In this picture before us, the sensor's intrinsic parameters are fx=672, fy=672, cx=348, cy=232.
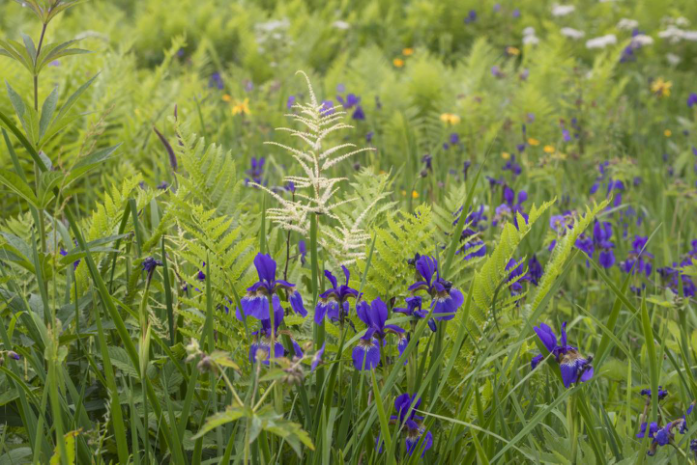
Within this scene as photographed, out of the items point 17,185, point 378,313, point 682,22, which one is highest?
point 17,185

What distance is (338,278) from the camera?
1609 mm

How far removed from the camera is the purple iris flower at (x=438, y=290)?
4.16ft

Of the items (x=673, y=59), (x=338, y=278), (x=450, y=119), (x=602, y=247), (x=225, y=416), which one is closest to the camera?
(x=225, y=416)

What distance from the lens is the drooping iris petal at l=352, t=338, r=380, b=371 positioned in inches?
48.2

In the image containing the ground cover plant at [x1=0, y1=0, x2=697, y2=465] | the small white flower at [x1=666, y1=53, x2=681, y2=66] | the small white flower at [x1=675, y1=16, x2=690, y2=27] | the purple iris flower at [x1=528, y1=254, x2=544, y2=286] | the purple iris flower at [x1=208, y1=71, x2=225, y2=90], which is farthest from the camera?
the small white flower at [x1=675, y1=16, x2=690, y2=27]

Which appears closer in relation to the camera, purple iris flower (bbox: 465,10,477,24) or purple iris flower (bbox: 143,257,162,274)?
purple iris flower (bbox: 143,257,162,274)

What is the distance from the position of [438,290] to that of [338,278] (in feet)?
1.26

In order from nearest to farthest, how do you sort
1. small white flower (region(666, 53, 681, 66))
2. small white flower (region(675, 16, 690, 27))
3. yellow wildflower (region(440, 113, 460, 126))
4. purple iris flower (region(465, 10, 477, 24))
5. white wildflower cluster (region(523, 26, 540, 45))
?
yellow wildflower (region(440, 113, 460, 126)) → small white flower (region(666, 53, 681, 66)) → white wildflower cluster (region(523, 26, 540, 45)) → small white flower (region(675, 16, 690, 27)) → purple iris flower (region(465, 10, 477, 24))

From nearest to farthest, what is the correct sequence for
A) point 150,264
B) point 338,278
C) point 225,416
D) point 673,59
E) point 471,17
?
point 225,416
point 150,264
point 338,278
point 673,59
point 471,17

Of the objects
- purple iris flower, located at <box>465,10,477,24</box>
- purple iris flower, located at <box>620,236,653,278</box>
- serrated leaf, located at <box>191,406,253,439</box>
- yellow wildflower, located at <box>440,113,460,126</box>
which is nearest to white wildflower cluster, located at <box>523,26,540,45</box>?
purple iris flower, located at <box>465,10,477,24</box>

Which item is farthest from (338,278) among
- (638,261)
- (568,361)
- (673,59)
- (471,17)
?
(471,17)

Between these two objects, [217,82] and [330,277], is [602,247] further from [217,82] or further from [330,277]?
[217,82]

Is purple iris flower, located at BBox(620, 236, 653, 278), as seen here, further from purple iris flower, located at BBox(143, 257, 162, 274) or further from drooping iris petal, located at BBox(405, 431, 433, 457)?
purple iris flower, located at BBox(143, 257, 162, 274)

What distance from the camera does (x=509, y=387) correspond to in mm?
1475
